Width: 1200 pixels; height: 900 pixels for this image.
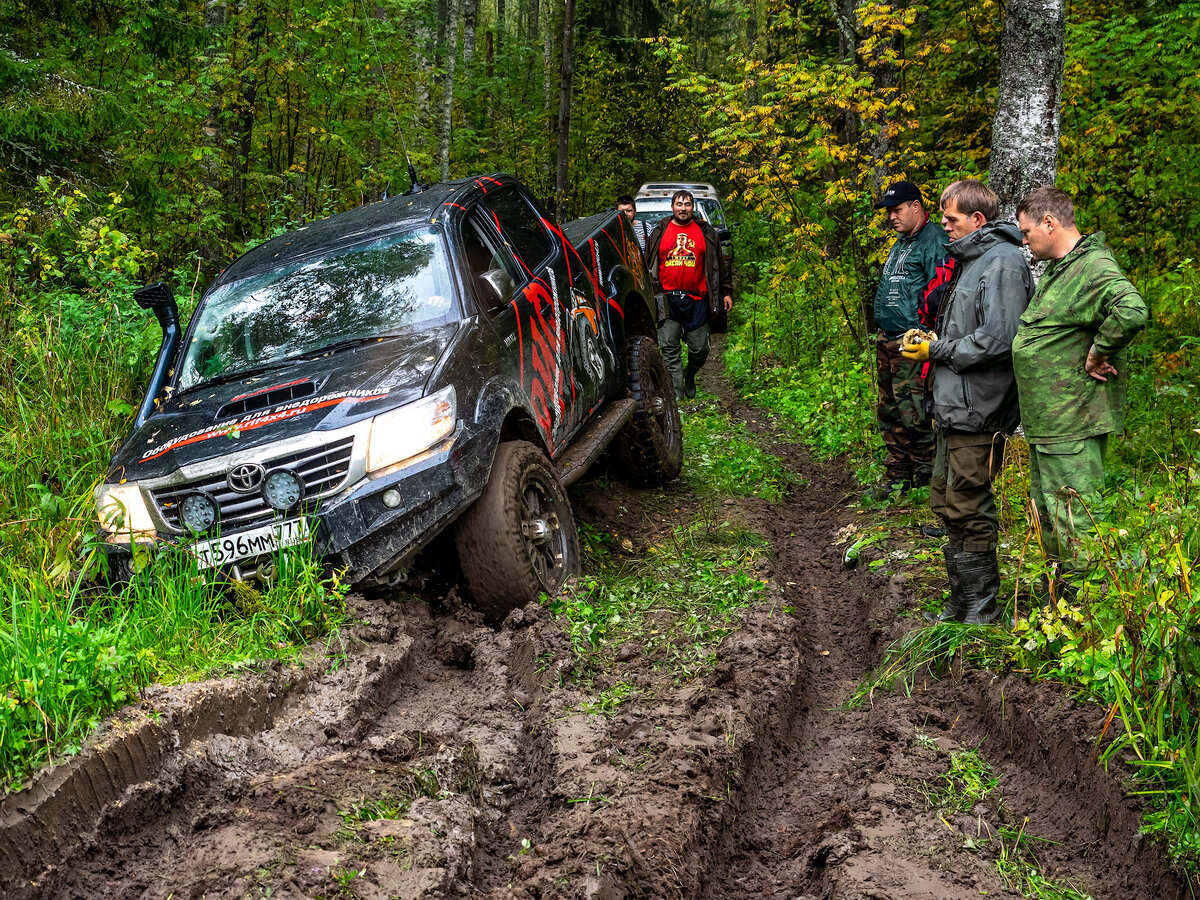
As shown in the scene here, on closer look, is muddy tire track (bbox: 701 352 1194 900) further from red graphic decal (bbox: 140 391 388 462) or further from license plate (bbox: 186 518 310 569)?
red graphic decal (bbox: 140 391 388 462)

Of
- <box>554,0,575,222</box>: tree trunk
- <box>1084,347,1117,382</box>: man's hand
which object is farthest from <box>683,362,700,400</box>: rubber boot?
<box>554,0,575,222</box>: tree trunk

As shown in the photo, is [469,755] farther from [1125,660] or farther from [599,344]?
[599,344]

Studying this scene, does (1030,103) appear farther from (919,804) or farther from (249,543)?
(249,543)

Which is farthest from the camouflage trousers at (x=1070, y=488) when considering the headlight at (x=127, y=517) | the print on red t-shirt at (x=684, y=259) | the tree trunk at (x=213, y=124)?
the tree trunk at (x=213, y=124)

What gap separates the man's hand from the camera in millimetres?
3795

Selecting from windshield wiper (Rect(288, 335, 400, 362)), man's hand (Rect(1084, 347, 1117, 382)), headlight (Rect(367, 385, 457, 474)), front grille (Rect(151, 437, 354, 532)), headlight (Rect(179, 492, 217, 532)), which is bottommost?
headlight (Rect(179, 492, 217, 532))

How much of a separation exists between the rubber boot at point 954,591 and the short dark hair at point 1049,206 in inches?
61.8

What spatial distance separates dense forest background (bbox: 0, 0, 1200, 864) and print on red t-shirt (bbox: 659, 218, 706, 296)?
2.71 ft

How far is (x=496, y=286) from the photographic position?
5004mm

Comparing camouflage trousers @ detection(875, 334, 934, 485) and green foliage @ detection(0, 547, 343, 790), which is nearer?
green foliage @ detection(0, 547, 343, 790)

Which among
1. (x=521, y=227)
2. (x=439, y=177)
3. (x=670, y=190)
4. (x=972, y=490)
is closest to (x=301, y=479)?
(x=521, y=227)

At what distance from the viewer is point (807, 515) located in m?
7.15

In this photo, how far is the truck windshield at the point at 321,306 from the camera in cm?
502

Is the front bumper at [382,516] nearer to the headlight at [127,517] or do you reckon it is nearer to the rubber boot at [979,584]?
the headlight at [127,517]
